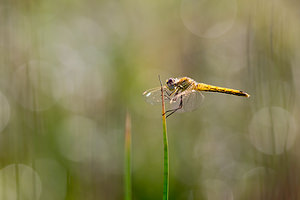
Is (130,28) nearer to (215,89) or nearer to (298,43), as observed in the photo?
(298,43)

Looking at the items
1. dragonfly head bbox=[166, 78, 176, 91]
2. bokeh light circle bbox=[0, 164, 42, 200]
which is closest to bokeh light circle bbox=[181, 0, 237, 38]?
dragonfly head bbox=[166, 78, 176, 91]

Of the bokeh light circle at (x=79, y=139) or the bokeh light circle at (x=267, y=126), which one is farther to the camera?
the bokeh light circle at (x=79, y=139)

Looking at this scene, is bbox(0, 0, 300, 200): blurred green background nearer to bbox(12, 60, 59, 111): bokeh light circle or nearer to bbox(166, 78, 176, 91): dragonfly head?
bbox(12, 60, 59, 111): bokeh light circle

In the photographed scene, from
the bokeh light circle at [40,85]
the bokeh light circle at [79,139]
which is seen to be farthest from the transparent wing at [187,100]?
the bokeh light circle at [40,85]

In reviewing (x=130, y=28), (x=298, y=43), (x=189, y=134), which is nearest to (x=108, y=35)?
(x=130, y=28)

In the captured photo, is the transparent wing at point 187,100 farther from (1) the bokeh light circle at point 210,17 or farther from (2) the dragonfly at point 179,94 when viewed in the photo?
(1) the bokeh light circle at point 210,17

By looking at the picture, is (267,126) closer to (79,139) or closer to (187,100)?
(187,100)
